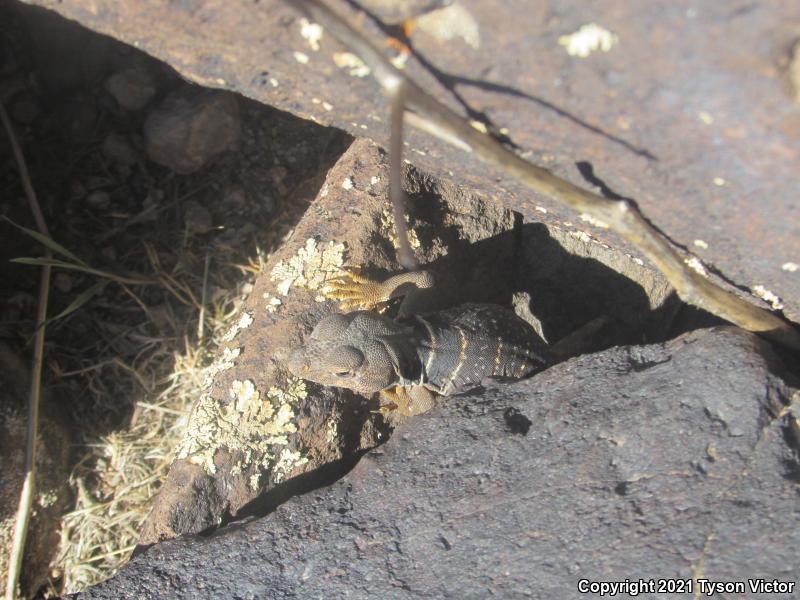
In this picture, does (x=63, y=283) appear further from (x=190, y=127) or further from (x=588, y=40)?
(x=588, y=40)

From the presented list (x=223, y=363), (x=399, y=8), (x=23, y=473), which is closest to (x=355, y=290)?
(x=223, y=363)

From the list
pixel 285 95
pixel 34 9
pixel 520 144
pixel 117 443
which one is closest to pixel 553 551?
pixel 520 144

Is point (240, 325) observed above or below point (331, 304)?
below

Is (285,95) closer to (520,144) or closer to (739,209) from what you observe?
(520,144)

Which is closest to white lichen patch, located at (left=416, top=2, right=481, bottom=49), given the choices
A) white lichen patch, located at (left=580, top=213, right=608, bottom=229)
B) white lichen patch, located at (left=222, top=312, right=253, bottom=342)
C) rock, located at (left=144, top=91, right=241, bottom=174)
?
white lichen patch, located at (left=580, top=213, right=608, bottom=229)

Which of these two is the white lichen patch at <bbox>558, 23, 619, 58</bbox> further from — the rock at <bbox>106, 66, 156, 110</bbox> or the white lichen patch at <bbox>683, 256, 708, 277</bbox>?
the rock at <bbox>106, 66, 156, 110</bbox>

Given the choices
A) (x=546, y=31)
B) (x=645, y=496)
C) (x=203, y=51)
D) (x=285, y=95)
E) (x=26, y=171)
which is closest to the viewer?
(x=546, y=31)
